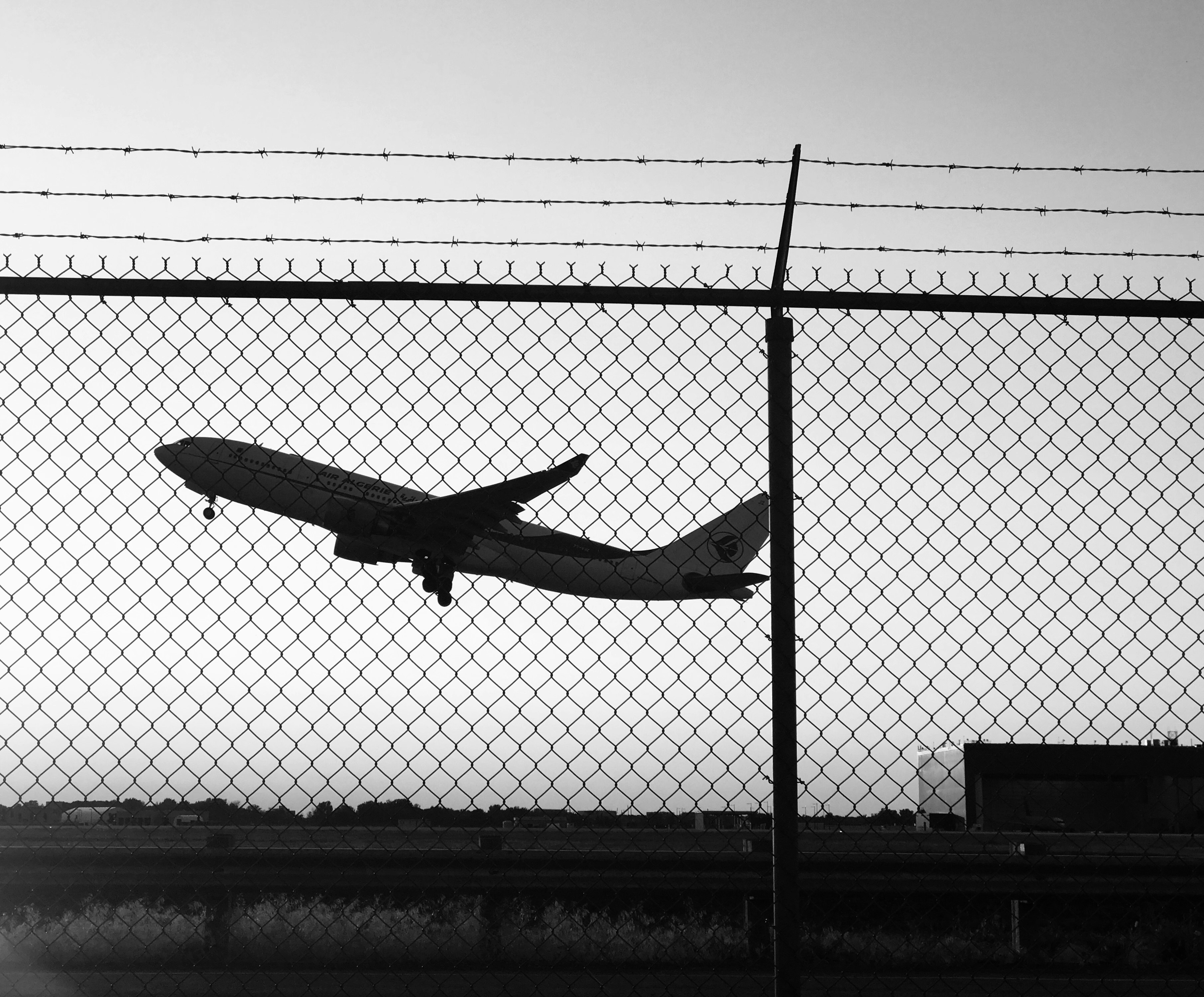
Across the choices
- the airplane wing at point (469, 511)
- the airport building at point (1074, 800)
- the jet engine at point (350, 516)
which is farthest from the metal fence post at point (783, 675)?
the airport building at point (1074, 800)

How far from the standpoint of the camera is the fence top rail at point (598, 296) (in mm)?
3336

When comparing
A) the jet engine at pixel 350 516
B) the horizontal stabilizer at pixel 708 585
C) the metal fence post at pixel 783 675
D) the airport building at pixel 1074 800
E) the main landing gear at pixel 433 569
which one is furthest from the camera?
the airport building at pixel 1074 800

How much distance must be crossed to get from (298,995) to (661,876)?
19.5 feet

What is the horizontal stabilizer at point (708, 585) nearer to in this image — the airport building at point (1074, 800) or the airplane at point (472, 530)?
the airplane at point (472, 530)

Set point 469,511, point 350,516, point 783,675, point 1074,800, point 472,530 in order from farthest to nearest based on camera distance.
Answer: point 1074,800, point 350,516, point 469,511, point 472,530, point 783,675

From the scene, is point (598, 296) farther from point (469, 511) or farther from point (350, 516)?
point (350, 516)

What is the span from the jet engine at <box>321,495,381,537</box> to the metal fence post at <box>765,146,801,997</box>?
13.5 feet

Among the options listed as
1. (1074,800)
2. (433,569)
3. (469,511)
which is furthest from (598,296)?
(1074,800)

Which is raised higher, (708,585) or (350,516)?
(350,516)

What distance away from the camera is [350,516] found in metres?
8.88

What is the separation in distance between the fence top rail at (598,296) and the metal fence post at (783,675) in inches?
11.5

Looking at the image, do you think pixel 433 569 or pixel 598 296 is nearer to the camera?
pixel 598 296

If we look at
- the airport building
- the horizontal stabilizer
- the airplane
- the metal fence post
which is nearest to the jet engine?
the airplane

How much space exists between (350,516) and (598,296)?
5.94 metres
